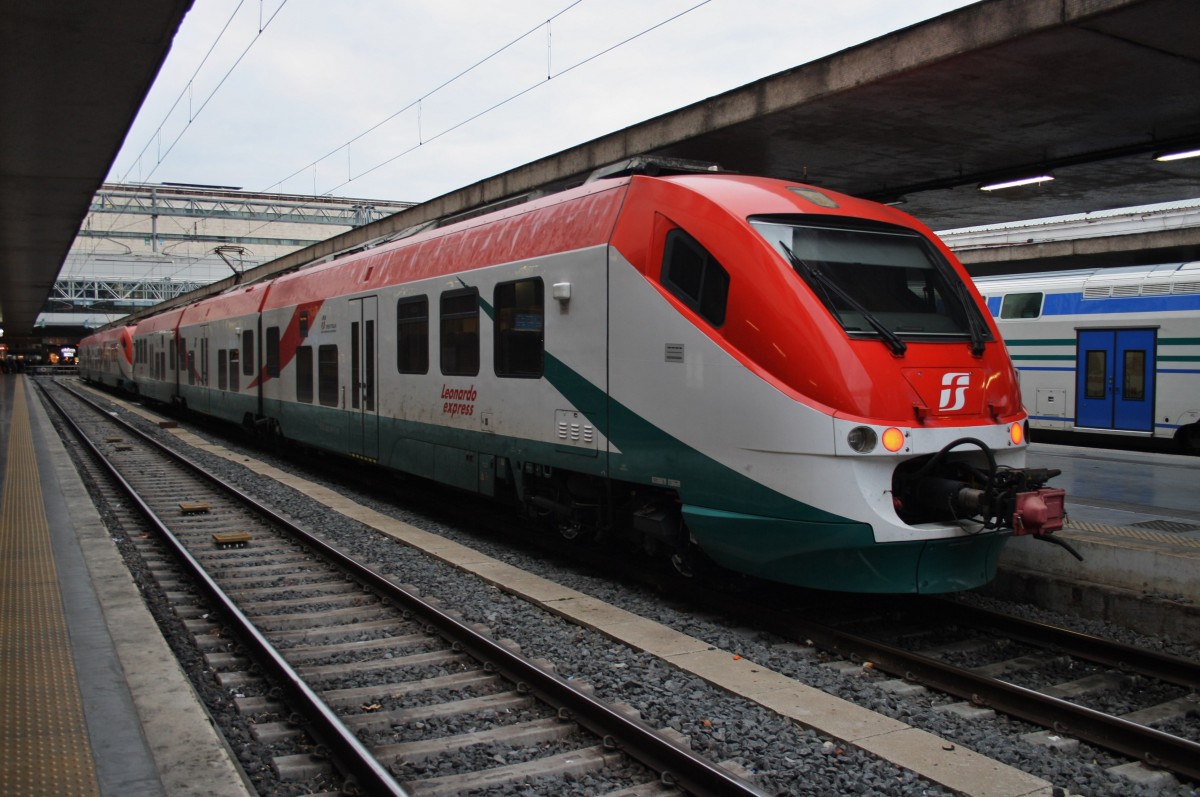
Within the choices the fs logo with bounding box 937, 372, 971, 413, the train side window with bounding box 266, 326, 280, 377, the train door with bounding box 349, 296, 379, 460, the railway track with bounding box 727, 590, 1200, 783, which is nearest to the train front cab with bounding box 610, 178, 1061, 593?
the fs logo with bounding box 937, 372, 971, 413

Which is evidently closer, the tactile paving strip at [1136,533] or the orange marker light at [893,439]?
the orange marker light at [893,439]

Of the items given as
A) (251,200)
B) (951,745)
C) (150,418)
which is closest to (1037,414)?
(951,745)

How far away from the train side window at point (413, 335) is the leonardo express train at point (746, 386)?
93cm

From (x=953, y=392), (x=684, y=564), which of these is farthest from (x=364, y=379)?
(x=953, y=392)

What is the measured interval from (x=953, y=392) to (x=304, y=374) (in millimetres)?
10542

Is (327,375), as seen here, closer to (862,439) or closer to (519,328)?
(519,328)

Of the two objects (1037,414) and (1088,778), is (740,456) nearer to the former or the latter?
(1088,778)

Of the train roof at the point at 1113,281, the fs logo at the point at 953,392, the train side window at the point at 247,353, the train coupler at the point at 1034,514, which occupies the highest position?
the train roof at the point at 1113,281

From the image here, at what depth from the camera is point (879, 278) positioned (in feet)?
21.4

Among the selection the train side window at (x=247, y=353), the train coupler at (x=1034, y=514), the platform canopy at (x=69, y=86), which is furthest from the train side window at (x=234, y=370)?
the train coupler at (x=1034, y=514)

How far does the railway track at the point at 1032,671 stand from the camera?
4691 mm

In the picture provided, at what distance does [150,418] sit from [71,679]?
25.5 meters

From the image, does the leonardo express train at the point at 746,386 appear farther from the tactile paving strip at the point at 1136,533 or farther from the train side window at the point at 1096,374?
the train side window at the point at 1096,374

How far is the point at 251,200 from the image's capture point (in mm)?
34500
